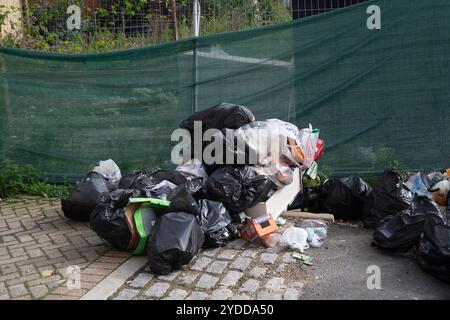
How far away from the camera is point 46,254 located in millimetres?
4047

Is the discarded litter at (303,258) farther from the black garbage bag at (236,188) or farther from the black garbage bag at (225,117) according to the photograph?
the black garbage bag at (225,117)

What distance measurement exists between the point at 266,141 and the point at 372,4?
1.95 metres

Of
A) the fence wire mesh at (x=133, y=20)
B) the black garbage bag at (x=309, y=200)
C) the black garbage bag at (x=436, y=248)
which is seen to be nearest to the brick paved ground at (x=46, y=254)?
the black garbage bag at (x=309, y=200)

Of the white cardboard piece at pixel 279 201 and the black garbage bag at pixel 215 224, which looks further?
the white cardboard piece at pixel 279 201

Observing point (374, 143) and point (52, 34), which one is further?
point (52, 34)

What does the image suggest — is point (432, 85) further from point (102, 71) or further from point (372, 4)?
point (102, 71)

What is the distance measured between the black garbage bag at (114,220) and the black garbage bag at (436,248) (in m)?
2.19

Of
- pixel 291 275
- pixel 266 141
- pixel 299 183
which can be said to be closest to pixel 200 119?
pixel 266 141

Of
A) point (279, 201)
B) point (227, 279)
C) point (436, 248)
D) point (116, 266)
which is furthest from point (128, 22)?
point (436, 248)

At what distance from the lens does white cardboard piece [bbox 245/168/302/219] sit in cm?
424

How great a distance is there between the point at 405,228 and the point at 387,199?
0.62 metres

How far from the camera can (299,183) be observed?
5.04 meters

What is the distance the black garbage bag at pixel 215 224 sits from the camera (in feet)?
12.9

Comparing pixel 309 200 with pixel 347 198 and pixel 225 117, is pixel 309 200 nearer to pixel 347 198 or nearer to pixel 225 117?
pixel 347 198
